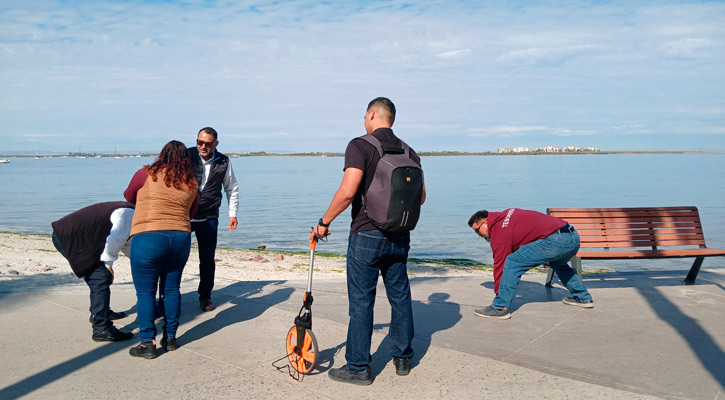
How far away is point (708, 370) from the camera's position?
14.2 feet

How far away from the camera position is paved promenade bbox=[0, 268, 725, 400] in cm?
401

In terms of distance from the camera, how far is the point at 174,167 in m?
4.61

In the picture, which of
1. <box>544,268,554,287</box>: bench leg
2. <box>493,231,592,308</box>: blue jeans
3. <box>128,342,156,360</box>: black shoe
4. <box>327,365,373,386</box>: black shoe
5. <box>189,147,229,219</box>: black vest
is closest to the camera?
<box>327,365,373,386</box>: black shoe

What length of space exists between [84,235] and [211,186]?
140 cm

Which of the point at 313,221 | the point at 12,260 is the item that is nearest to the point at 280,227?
the point at 313,221

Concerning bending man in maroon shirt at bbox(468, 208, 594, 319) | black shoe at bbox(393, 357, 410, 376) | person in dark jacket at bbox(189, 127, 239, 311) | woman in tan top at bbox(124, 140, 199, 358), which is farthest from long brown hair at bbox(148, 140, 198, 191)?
bending man in maroon shirt at bbox(468, 208, 594, 319)

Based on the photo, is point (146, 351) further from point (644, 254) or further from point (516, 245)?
point (644, 254)

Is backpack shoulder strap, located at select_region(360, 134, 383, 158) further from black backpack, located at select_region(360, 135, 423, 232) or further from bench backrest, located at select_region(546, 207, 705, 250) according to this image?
bench backrest, located at select_region(546, 207, 705, 250)

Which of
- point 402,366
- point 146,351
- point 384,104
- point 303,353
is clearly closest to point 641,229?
point 402,366

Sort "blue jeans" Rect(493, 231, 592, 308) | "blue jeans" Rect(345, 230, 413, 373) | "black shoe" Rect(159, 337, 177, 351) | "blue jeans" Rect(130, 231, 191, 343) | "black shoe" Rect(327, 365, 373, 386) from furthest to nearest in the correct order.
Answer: "blue jeans" Rect(493, 231, 592, 308) → "black shoe" Rect(159, 337, 177, 351) → "blue jeans" Rect(130, 231, 191, 343) → "black shoe" Rect(327, 365, 373, 386) → "blue jeans" Rect(345, 230, 413, 373)

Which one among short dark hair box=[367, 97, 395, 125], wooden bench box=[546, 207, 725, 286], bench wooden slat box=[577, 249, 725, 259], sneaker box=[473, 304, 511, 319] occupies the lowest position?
sneaker box=[473, 304, 511, 319]

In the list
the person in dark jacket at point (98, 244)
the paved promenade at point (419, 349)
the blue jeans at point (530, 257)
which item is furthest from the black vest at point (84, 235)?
the blue jeans at point (530, 257)

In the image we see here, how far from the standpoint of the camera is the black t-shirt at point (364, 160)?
155 inches

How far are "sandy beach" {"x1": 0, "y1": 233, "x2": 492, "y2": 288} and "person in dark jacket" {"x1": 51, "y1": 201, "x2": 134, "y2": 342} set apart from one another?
3.51m
